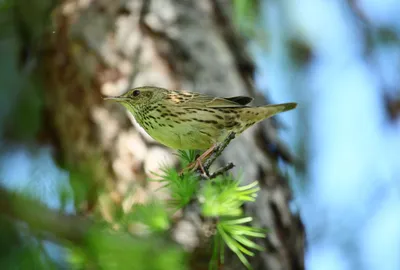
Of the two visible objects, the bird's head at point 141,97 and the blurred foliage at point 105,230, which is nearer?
the blurred foliage at point 105,230

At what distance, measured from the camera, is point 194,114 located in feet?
10.6

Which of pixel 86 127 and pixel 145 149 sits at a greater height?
pixel 86 127

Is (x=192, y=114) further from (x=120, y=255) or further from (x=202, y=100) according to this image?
(x=120, y=255)

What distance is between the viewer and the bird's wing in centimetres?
327

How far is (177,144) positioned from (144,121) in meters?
0.47

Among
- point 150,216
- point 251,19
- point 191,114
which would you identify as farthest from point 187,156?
point 251,19

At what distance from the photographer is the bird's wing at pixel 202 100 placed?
3.27 metres

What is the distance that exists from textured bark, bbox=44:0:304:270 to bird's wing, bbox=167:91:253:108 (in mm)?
407

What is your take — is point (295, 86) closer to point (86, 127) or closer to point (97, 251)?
point (86, 127)

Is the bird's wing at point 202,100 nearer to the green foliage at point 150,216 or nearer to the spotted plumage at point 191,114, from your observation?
the spotted plumage at point 191,114

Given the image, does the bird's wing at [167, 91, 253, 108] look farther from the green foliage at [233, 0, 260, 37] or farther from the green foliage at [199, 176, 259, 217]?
the green foliage at [233, 0, 260, 37]

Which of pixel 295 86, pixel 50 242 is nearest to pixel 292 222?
pixel 295 86

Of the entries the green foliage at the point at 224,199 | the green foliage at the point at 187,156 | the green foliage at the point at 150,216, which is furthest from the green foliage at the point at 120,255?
the green foliage at the point at 187,156

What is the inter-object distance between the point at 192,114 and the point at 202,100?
0.15m
